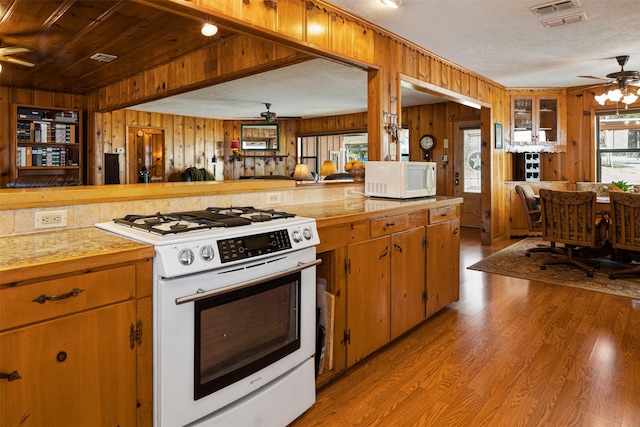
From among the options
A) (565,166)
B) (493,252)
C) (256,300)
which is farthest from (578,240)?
(256,300)

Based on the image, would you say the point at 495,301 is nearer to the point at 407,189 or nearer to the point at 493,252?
the point at 407,189

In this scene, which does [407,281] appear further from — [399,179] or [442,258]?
[399,179]

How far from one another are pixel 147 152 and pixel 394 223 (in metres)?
7.44

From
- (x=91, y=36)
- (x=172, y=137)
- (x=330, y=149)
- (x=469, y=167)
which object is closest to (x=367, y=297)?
(x=91, y=36)

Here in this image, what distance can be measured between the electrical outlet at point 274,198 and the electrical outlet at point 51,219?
1197mm

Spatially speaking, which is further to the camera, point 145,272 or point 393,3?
point 393,3

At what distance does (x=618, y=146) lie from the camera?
674 cm

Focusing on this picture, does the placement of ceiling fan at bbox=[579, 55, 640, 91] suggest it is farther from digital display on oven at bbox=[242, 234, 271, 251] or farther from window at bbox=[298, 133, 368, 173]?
window at bbox=[298, 133, 368, 173]

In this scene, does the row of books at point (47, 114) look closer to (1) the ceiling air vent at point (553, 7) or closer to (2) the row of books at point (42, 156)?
(2) the row of books at point (42, 156)

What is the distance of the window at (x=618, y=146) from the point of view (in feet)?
21.6

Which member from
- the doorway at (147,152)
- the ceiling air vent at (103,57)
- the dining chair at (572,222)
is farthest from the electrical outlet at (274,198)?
the doorway at (147,152)

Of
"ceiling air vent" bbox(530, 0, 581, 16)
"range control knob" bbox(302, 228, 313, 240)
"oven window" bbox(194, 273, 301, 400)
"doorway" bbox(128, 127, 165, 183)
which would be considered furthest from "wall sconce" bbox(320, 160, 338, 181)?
"doorway" bbox(128, 127, 165, 183)

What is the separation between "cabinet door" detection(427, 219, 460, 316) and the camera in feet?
10.1

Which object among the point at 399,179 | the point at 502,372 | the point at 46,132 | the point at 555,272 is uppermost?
the point at 46,132
